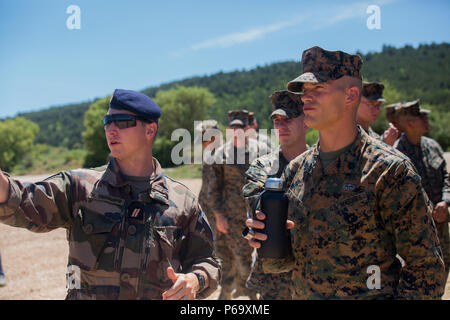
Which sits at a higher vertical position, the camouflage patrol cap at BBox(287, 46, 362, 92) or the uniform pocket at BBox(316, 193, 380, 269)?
the camouflage patrol cap at BBox(287, 46, 362, 92)

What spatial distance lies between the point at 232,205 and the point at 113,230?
378 cm

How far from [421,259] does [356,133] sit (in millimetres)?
885

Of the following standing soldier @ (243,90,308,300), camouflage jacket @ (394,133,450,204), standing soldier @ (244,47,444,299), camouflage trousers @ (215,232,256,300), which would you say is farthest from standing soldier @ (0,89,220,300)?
camouflage jacket @ (394,133,450,204)

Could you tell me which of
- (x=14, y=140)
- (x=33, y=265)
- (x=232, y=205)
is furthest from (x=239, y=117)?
(x=14, y=140)

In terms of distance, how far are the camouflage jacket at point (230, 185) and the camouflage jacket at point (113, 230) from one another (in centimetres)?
344

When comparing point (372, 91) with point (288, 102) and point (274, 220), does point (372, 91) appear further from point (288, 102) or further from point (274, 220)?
point (274, 220)

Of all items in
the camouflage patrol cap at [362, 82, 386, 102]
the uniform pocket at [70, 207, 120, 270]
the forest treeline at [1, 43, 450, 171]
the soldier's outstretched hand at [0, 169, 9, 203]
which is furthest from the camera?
the forest treeline at [1, 43, 450, 171]

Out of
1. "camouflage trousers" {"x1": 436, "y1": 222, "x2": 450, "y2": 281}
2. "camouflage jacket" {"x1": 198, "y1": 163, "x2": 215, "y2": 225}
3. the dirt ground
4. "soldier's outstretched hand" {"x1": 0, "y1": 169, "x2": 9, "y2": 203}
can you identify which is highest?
"soldier's outstretched hand" {"x1": 0, "y1": 169, "x2": 9, "y2": 203}

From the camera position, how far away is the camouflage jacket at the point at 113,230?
7.88 feet

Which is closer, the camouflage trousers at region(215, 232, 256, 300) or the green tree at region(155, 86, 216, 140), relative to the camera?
the camouflage trousers at region(215, 232, 256, 300)

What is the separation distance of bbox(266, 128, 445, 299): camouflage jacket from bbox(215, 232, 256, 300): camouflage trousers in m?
3.32

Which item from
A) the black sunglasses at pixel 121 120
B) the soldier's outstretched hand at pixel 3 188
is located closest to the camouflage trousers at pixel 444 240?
the black sunglasses at pixel 121 120

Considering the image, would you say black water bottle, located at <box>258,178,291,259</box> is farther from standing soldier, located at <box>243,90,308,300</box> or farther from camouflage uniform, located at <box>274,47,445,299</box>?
standing soldier, located at <box>243,90,308,300</box>

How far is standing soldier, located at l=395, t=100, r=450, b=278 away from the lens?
18.1 feet
